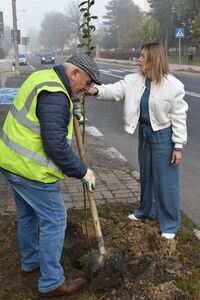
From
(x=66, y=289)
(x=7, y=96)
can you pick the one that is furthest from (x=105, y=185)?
(x=7, y=96)

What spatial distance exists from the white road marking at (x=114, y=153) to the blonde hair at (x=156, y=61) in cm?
357

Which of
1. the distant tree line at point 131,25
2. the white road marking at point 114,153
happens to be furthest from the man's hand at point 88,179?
the distant tree line at point 131,25

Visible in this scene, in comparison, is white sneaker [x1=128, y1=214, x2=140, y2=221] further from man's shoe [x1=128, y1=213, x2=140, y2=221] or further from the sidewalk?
the sidewalk

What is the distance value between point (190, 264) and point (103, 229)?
94cm

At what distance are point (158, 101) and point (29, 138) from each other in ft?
4.70

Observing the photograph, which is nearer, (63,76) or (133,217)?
(63,76)

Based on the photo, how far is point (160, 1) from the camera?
67875 millimetres

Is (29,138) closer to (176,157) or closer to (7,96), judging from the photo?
(176,157)

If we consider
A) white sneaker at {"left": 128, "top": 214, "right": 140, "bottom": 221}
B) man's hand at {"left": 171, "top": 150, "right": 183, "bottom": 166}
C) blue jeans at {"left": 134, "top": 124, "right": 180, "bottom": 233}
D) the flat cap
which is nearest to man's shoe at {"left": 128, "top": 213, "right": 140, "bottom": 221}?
white sneaker at {"left": 128, "top": 214, "right": 140, "bottom": 221}

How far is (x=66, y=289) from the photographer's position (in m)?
3.38

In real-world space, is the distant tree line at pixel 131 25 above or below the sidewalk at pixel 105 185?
above

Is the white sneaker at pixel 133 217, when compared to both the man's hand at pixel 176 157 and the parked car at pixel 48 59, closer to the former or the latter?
the man's hand at pixel 176 157

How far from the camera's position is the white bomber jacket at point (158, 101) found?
13.3ft

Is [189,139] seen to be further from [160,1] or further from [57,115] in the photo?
[160,1]
